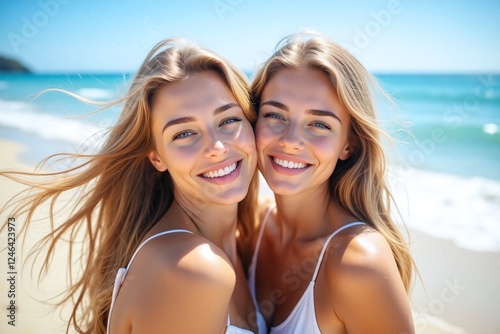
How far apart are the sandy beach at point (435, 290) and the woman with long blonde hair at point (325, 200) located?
90 cm

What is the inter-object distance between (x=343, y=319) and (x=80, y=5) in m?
26.1

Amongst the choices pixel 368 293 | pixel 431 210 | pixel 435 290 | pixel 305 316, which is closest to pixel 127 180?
pixel 305 316

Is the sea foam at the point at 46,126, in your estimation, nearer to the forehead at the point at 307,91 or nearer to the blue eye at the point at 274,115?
the blue eye at the point at 274,115

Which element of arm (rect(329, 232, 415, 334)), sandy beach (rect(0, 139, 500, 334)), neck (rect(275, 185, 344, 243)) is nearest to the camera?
arm (rect(329, 232, 415, 334))

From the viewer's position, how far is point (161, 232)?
2514 mm

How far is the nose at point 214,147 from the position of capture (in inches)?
101

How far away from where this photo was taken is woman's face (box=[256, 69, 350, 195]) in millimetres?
2840

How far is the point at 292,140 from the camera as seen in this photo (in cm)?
281

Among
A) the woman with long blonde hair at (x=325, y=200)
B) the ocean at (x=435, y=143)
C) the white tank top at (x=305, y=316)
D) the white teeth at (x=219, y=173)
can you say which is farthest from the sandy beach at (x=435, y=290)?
the white teeth at (x=219, y=173)

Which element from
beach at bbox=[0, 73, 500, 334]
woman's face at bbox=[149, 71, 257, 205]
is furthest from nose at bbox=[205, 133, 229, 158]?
beach at bbox=[0, 73, 500, 334]

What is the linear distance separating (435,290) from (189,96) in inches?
160

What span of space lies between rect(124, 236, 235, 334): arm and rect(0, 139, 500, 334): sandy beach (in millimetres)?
1726

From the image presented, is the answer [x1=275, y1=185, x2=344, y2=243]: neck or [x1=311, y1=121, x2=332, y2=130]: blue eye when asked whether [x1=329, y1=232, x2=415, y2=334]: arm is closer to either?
[x1=275, y1=185, x2=344, y2=243]: neck

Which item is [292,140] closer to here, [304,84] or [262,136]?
[262,136]
